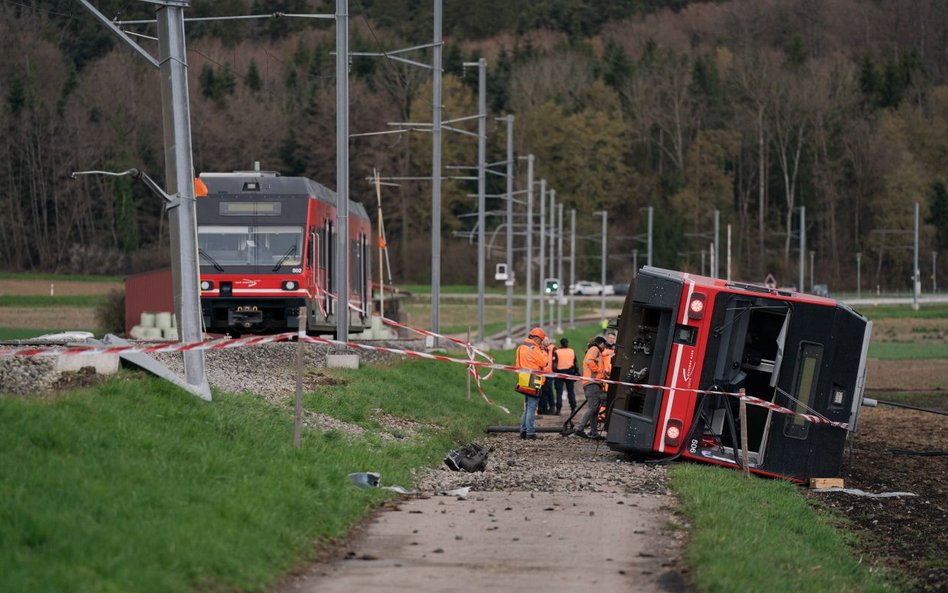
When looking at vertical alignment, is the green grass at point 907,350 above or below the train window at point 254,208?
below

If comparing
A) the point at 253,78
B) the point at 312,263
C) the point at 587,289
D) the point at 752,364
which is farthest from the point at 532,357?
the point at 587,289

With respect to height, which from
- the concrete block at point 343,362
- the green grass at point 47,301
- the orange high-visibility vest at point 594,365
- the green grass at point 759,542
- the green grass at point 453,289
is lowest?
the green grass at point 453,289

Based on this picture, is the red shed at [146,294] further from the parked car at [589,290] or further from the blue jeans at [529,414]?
the parked car at [589,290]

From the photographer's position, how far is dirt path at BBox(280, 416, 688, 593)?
10.4 meters

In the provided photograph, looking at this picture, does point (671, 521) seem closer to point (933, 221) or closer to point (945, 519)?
point (945, 519)

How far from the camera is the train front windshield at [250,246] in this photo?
31.0 meters

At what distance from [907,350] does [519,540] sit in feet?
181

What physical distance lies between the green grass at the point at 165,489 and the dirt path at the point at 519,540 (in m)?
0.39

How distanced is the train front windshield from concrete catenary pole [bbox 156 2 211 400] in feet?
45.0

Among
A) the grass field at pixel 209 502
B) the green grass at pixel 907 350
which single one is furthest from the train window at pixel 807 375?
the green grass at pixel 907 350

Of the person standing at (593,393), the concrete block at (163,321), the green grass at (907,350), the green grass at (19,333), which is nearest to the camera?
the person standing at (593,393)

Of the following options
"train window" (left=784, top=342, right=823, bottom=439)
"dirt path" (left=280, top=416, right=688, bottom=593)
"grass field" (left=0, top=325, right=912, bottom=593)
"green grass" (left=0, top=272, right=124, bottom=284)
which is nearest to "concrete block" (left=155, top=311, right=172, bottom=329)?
"grass field" (left=0, top=325, right=912, bottom=593)

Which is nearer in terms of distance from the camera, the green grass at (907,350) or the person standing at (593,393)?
the person standing at (593,393)

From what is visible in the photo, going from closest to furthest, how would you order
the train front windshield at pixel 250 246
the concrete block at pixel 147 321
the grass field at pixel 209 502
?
the grass field at pixel 209 502 → the train front windshield at pixel 250 246 → the concrete block at pixel 147 321
